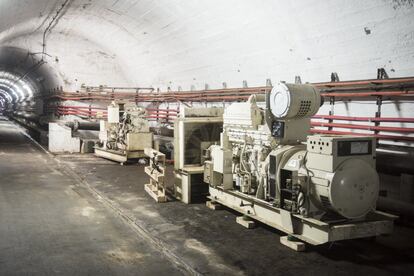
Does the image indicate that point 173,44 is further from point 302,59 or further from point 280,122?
point 280,122

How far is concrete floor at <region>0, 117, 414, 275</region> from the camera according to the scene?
13.5 ft

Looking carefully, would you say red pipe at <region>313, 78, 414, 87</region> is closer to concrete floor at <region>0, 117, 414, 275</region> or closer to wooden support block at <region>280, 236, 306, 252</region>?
concrete floor at <region>0, 117, 414, 275</region>

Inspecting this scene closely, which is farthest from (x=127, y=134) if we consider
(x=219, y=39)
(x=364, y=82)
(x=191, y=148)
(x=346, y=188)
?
(x=346, y=188)

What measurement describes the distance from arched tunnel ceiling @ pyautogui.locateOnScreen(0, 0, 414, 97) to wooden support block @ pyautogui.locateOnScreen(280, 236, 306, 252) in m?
2.96

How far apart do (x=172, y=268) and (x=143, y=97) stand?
1134 centimetres

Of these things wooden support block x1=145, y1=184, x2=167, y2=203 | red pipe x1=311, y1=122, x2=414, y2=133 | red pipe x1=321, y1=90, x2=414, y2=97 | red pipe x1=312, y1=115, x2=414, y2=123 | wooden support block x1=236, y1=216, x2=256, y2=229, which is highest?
red pipe x1=321, y1=90, x2=414, y2=97

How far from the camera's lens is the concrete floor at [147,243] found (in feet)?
13.5

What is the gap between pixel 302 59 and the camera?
7324 millimetres

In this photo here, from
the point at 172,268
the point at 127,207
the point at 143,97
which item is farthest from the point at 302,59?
the point at 143,97

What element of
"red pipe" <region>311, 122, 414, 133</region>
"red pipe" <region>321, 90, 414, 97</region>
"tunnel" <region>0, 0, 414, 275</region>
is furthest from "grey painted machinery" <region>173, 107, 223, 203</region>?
"red pipe" <region>321, 90, 414, 97</region>

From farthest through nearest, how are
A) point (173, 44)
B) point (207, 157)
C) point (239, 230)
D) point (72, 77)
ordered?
point (72, 77), point (173, 44), point (207, 157), point (239, 230)

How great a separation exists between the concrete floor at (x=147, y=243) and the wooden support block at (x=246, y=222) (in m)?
0.12

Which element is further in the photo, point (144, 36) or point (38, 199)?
point (144, 36)

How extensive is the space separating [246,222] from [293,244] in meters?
0.97
